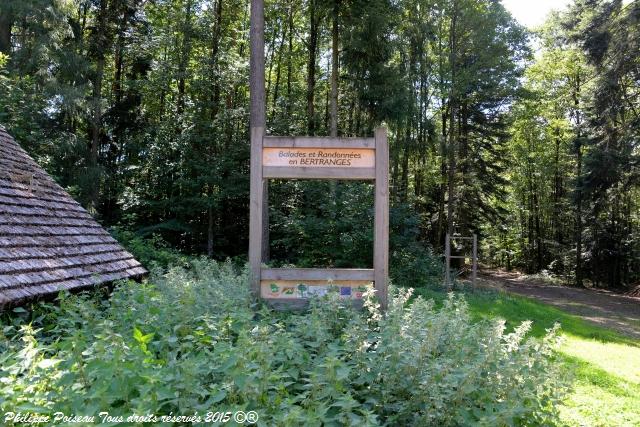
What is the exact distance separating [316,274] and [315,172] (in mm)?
1110

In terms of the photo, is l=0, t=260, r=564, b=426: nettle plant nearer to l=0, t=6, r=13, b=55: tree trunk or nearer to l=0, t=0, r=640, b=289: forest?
l=0, t=0, r=640, b=289: forest

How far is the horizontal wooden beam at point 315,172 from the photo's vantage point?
5.04 meters

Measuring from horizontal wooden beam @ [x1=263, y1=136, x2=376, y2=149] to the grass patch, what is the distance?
7.29ft

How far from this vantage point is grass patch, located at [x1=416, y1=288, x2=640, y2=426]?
4555mm

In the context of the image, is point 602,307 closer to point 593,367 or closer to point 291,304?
point 593,367

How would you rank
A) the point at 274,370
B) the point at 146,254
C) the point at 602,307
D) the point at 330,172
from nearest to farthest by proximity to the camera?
1. the point at 274,370
2. the point at 330,172
3. the point at 146,254
4. the point at 602,307

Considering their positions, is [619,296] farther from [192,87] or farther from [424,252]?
[192,87]

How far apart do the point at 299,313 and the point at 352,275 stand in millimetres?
682

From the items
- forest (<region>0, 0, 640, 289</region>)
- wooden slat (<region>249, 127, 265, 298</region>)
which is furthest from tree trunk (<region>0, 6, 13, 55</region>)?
wooden slat (<region>249, 127, 265, 298</region>)

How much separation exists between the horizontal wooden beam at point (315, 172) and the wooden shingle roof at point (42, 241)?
84.4 inches

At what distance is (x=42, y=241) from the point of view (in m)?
4.80

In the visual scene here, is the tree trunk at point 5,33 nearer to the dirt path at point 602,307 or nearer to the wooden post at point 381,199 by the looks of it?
the wooden post at point 381,199

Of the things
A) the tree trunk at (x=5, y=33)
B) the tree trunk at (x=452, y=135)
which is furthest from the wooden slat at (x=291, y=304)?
the tree trunk at (x=452, y=135)

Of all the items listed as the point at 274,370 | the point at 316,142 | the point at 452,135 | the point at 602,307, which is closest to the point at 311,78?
the point at 452,135
